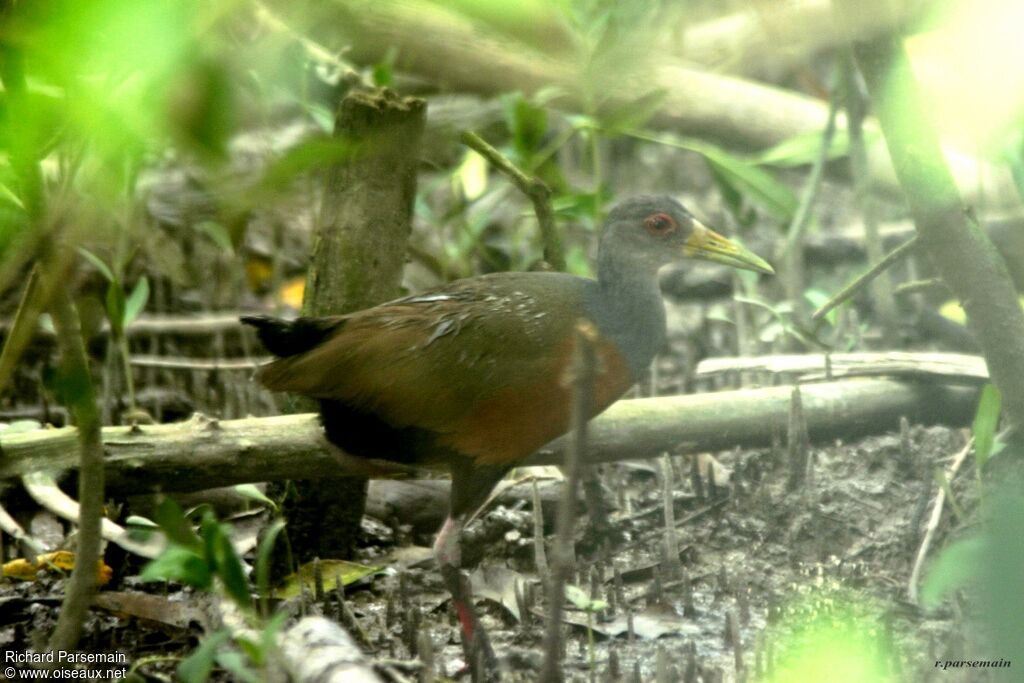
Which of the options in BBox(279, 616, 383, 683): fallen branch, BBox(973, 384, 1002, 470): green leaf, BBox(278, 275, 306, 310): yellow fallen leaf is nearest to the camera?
BBox(279, 616, 383, 683): fallen branch

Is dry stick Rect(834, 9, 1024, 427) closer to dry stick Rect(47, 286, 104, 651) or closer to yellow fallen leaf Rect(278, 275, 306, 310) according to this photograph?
dry stick Rect(47, 286, 104, 651)

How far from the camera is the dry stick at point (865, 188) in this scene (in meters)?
4.91

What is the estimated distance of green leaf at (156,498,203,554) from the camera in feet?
7.00

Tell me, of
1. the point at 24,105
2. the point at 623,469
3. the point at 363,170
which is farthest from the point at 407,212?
the point at 24,105

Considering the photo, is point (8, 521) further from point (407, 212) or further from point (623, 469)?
point (623, 469)

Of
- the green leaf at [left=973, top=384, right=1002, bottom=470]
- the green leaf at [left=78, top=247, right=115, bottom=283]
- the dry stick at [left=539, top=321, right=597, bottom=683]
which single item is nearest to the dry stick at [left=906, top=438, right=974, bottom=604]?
the green leaf at [left=973, top=384, right=1002, bottom=470]

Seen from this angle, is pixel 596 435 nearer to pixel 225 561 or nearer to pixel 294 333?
pixel 294 333

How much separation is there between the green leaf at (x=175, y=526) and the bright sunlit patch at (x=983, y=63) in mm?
1589

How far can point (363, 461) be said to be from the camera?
3451 millimetres

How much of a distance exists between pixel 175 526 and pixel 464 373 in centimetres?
119

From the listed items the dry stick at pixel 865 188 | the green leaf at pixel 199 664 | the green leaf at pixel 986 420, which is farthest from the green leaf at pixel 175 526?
the dry stick at pixel 865 188

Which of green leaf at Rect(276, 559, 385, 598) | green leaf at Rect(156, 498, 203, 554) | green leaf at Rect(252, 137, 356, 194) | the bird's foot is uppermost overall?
green leaf at Rect(252, 137, 356, 194)

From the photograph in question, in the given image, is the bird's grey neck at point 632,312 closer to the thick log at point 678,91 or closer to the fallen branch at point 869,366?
the fallen branch at point 869,366

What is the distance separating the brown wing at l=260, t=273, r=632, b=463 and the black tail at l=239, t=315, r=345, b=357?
43 mm
